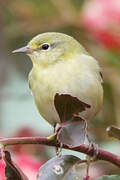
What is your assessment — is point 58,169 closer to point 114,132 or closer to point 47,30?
point 114,132

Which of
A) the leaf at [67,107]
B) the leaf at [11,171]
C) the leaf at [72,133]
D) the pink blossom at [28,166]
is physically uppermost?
the leaf at [67,107]

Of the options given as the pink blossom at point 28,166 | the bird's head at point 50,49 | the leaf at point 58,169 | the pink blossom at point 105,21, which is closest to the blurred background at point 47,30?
the pink blossom at point 105,21

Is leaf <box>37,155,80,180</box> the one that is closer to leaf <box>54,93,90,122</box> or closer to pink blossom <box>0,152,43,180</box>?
leaf <box>54,93,90,122</box>

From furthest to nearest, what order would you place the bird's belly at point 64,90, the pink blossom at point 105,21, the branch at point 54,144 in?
the pink blossom at point 105,21 → the bird's belly at point 64,90 → the branch at point 54,144

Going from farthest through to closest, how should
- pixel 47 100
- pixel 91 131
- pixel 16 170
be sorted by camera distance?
pixel 91 131 → pixel 47 100 → pixel 16 170

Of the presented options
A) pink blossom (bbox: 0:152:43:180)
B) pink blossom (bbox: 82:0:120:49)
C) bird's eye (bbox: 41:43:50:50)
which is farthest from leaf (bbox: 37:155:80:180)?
pink blossom (bbox: 82:0:120:49)

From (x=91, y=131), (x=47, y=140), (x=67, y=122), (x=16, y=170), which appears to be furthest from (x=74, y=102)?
(x=91, y=131)

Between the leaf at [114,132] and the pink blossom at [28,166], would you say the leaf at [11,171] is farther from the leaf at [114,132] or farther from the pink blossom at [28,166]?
the pink blossom at [28,166]

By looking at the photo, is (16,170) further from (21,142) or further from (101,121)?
(101,121)
